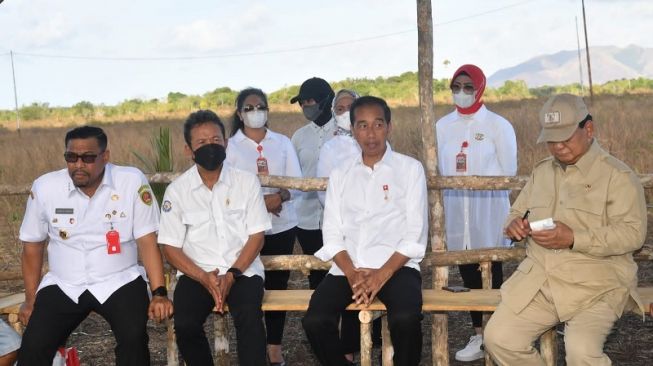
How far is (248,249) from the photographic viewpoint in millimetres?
4848

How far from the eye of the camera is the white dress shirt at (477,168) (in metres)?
5.73

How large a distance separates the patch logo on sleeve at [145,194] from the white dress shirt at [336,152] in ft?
4.32

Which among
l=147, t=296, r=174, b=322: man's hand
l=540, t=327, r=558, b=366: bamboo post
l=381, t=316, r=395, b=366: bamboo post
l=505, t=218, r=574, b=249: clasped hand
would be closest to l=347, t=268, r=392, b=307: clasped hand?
l=381, t=316, r=395, b=366: bamboo post

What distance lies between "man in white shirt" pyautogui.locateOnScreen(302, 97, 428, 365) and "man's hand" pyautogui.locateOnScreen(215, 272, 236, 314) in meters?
0.45

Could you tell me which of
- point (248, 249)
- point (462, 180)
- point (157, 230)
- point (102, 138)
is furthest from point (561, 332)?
point (102, 138)

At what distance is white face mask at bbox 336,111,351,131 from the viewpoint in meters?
5.64

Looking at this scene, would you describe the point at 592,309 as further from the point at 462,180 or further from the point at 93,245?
the point at 93,245

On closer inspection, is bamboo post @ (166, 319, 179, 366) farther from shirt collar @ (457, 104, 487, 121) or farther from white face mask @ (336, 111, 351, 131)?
shirt collar @ (457, 104, 487, 121)

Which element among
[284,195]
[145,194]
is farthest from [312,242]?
[145,194]

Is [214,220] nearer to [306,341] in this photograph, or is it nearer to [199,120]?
[199,120]

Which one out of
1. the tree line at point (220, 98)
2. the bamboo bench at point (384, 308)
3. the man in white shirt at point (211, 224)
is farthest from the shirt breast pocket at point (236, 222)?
the tree line at point (220, 98)

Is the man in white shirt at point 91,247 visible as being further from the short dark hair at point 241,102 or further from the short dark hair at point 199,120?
the short dark hair at point 241,102

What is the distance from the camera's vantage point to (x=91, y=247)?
473 cm

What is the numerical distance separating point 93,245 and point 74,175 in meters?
0.39
